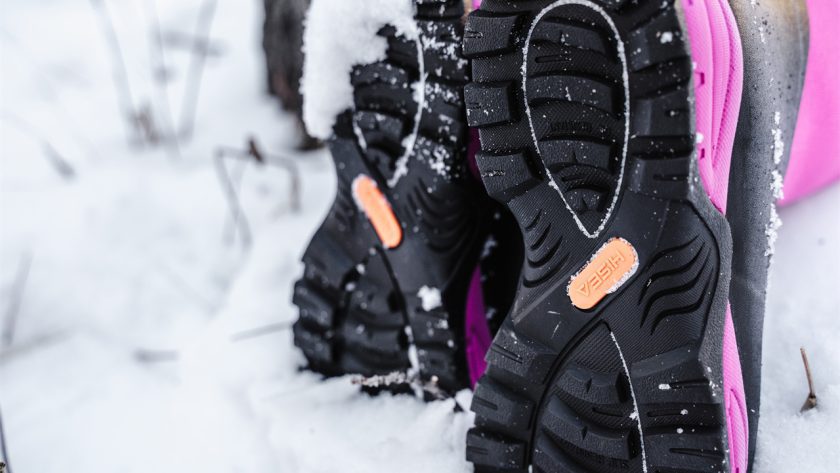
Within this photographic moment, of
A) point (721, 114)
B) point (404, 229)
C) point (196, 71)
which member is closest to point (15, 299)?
point (404, 229)

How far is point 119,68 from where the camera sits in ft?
7.04

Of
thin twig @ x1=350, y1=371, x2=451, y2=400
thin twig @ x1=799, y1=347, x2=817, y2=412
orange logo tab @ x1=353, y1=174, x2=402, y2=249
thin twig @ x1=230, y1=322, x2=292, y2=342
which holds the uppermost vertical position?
orange logo tab @ x1=353, y1=174, x2=402, y2=249

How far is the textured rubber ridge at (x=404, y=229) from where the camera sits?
90 centimetres

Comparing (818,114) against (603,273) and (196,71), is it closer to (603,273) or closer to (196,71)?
(603,273)

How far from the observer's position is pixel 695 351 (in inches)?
27.9

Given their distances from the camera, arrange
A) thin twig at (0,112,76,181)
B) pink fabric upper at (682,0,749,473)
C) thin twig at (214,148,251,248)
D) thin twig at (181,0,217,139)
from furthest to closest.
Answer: thin twig at (181,0,217,139) < thin twig at (0,112,76,181) < thin twig at (214,148,251,248) < pink fabric upper at (682,0,749,473)

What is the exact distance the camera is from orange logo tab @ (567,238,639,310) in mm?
728

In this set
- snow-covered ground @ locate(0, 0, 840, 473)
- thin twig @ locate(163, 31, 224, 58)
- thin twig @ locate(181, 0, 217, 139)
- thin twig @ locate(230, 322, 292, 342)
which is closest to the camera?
snow-covered ground @ locate(0, 0, 840, 473)

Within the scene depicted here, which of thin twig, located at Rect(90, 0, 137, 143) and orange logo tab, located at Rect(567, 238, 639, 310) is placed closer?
orange logo tab, located at Rect(567, 238, 639, 310)

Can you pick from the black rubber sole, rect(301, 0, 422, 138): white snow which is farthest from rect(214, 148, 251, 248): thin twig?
the black rubber sole

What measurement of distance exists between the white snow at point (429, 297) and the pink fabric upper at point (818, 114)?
0.47 metres

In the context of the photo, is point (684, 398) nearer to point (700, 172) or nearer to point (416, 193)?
point (700, 172)

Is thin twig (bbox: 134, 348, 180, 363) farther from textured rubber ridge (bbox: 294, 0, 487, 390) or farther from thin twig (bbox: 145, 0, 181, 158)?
thin twig (bbox: 145, 0, 181, 158)

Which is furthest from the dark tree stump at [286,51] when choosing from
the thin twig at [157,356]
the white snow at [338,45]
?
the thin twig at [157,356]
